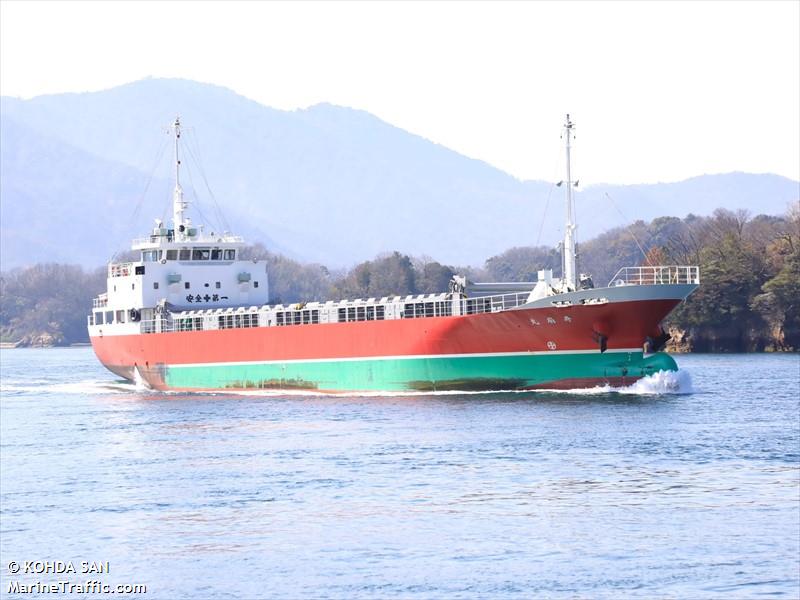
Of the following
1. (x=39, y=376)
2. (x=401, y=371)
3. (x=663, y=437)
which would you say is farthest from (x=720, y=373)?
(x=39, y=376)

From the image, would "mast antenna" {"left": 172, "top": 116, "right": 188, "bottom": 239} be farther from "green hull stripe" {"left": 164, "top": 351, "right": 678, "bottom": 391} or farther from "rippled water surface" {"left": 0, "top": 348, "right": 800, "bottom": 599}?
"rippled water surface" {"left": 0, "top": 348, "right": 800, "bottom": 599}

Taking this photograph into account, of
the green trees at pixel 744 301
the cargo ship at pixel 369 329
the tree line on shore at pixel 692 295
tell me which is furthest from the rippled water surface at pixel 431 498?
the green trees at pixel 744 301

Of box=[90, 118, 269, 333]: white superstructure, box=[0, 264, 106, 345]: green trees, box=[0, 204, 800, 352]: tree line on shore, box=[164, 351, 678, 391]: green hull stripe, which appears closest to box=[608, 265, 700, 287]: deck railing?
box=[164, 351, 678, 391]: green hull stripe

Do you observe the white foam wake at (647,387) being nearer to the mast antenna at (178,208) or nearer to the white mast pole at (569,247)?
the white mast pole at (569,247)

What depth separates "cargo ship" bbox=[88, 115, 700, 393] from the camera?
48094 mm

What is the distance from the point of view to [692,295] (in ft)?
312

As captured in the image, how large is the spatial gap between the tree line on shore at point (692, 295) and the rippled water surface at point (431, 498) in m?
18.1

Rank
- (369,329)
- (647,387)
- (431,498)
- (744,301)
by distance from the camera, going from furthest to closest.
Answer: (744,301) → (369,329) → (647,387) → (431,498)

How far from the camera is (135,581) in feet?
79.3

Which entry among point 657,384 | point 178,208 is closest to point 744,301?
point 178,208

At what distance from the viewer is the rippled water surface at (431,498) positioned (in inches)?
928

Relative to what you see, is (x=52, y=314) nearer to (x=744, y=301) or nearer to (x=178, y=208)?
(x=744, y=301)

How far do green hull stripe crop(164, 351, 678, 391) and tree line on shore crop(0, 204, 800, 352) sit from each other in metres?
9.42

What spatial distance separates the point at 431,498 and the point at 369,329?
80.7 ft
